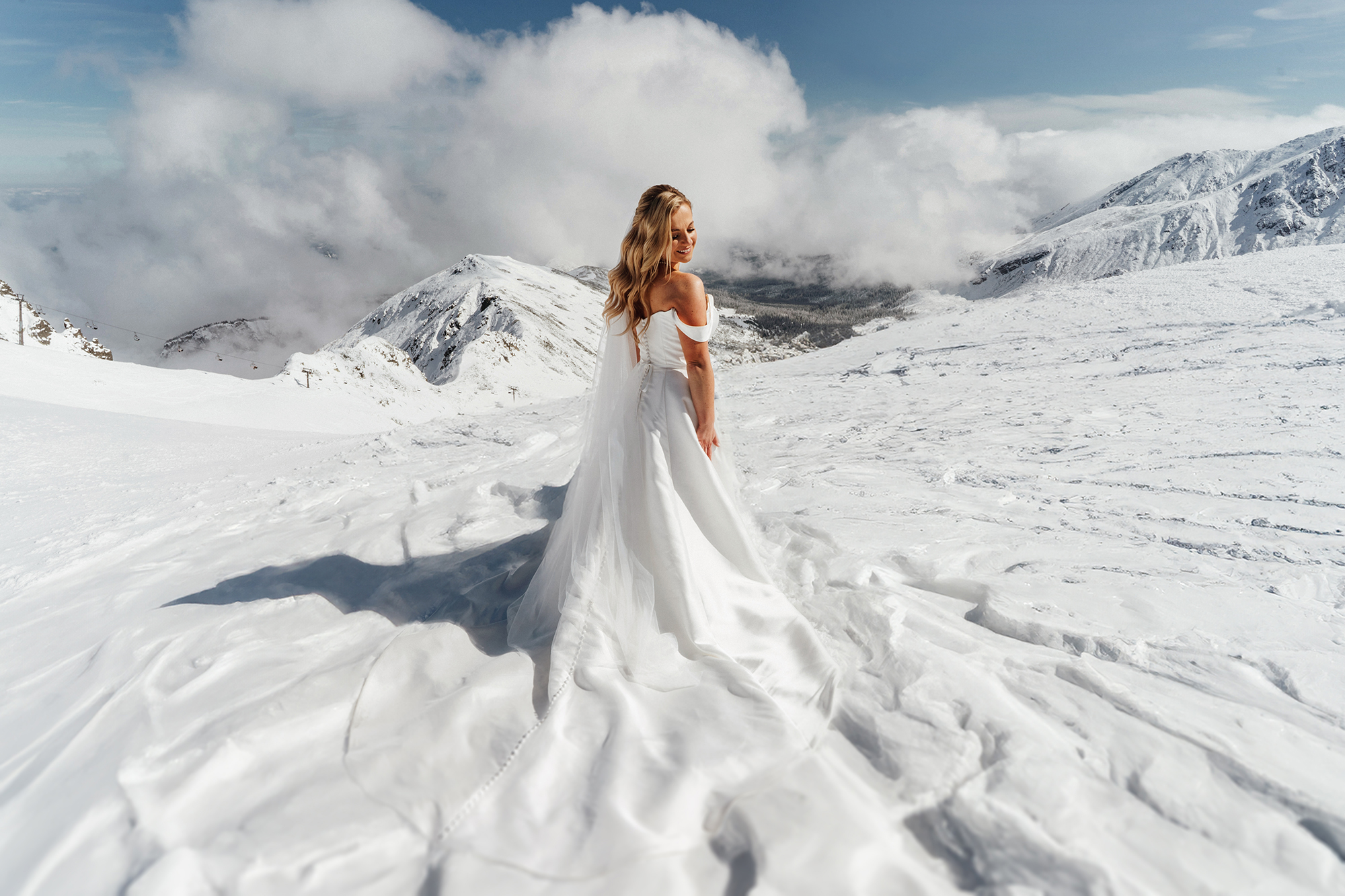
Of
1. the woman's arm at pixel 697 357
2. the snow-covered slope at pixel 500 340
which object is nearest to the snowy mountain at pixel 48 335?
the snow-covered slope at pixel 500 340

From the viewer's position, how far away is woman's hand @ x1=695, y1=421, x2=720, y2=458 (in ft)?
11.1

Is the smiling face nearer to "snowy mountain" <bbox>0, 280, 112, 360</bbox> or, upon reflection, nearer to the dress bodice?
the dress bodice

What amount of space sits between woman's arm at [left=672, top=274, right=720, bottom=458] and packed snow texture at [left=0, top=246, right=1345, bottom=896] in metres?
1.20

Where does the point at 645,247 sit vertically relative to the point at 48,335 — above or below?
below

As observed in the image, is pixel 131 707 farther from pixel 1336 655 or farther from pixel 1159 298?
pixel 1159 298

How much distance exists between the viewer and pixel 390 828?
2.05 meters

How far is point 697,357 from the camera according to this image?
3.31 m

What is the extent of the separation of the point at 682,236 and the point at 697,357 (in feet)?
2.19

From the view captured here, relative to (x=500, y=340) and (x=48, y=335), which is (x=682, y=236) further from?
(x=500, y=340)

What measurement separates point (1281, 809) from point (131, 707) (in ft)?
14.4

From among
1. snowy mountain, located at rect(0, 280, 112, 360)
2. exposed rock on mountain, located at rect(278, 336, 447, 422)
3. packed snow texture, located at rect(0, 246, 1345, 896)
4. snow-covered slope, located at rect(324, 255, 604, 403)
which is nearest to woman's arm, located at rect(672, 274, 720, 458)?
packed snow texture, located at rect(0, 246, 1345, 896)

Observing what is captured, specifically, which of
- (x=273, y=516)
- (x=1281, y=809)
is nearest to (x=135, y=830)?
(x=1281, y=809)
